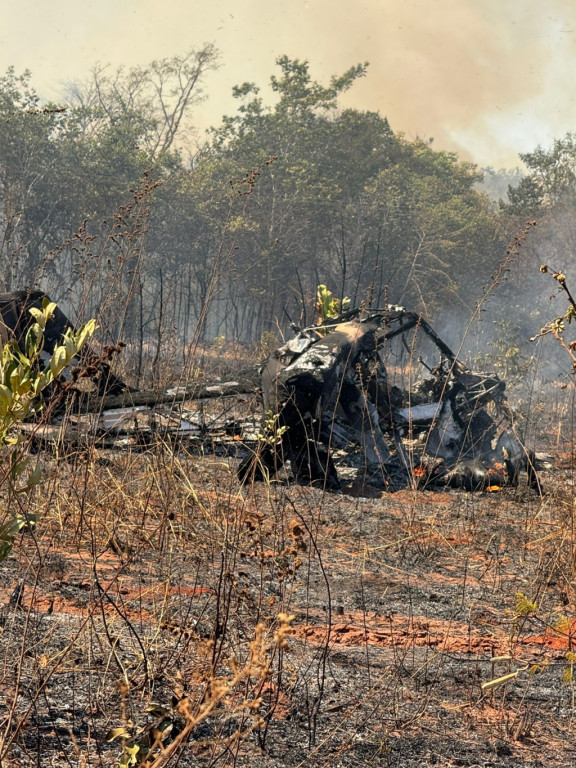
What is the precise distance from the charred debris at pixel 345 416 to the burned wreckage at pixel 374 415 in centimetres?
1

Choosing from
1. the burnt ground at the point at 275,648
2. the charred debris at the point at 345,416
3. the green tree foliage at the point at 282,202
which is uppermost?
the green tree foliage at the point at 282,202

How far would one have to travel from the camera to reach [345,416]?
27.0 ft

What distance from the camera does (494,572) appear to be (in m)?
5.09

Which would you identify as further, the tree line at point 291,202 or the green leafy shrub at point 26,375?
the tree line at point 291,202

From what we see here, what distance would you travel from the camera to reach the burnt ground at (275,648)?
242 centimetres

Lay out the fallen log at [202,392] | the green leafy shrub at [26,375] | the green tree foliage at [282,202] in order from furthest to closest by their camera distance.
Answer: the green tree foliage at [282,202] < the fallen log at [202,392] < the green leafy shrub at [26,375]

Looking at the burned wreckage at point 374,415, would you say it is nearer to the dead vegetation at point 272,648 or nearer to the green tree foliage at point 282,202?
the dead vegetation at point 272,648

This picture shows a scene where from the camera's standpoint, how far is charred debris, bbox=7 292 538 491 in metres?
7.74

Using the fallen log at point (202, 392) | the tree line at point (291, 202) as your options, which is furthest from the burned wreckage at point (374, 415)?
the tree line at point (291, 202)

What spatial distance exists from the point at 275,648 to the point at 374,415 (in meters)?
5.53

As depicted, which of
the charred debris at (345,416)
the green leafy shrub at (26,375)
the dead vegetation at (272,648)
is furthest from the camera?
the charred debris at (345,416)

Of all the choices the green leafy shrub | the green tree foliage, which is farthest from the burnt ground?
the green tree foliage

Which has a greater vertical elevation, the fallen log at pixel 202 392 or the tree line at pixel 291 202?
the tree line at pixel 291 202

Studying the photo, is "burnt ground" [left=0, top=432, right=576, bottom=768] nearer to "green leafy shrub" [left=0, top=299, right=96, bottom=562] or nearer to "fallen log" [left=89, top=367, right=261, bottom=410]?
"green leafy shrub" [left=0, top=299, right=96, bottom=562]
